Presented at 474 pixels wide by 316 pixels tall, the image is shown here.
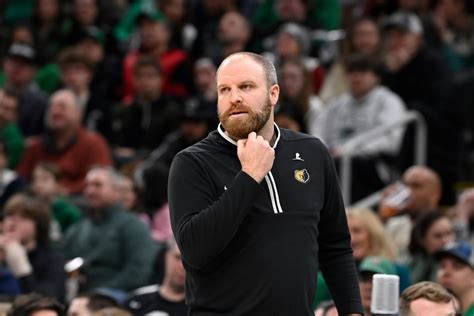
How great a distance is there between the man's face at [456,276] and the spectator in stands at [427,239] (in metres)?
1.03

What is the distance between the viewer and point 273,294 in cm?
487

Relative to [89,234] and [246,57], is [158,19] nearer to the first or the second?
[89,234]

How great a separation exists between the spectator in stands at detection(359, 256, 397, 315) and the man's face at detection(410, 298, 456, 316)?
193cm

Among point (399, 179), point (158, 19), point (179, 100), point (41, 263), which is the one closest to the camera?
point (41, 263)

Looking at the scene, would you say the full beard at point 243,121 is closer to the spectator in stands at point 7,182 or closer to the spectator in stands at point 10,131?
the spectator in stands at point 7,182

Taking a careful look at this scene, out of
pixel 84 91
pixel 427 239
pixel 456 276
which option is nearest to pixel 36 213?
pixel 427 239

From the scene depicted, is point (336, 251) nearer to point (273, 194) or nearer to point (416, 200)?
point (273, 194)

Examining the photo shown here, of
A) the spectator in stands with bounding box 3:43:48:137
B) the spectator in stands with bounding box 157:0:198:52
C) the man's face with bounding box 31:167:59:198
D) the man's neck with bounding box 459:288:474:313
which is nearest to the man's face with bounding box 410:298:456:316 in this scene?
the man's neck with bounding box 459:288:474:313

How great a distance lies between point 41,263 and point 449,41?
6259 millimetres

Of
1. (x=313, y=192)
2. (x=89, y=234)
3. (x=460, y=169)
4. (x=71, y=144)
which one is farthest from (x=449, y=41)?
(x=313, y=192)

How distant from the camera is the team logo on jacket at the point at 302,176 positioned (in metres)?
5.07

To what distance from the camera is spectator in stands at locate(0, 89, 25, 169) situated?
1273cm

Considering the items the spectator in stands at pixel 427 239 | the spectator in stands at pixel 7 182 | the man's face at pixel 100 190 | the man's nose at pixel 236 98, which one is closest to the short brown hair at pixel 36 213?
the man's face at pixel 100 190

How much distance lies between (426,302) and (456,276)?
2.35m
